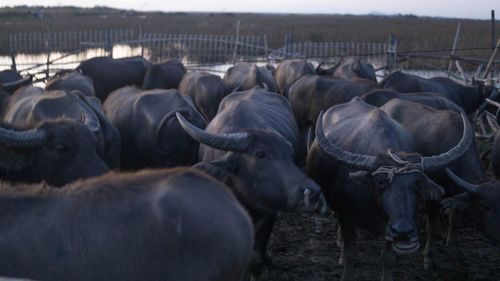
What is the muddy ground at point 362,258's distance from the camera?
588 cm

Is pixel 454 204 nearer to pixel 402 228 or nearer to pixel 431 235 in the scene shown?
pixel 431 235

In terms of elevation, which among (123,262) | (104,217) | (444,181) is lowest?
(444,181)

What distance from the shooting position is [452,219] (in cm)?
621

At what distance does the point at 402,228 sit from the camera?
4.48m

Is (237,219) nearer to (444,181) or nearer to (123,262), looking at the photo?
(123,262)

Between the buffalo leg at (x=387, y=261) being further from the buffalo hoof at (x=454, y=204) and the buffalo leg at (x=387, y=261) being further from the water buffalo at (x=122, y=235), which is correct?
the water buffalo at (x=122, y=235)

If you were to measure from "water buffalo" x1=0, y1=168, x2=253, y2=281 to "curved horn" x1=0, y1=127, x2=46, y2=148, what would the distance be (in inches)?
63.1

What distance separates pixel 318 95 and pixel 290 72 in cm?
384

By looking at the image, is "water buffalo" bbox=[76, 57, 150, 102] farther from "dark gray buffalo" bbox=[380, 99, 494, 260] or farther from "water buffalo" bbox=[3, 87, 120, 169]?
"dark gray buffalo" bbox=[380, 99, 494, 260]

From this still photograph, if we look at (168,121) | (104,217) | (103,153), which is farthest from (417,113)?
(104,217)

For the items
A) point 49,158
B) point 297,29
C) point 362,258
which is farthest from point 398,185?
point 297,29

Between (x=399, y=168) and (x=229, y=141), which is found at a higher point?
(x=229, y=141)

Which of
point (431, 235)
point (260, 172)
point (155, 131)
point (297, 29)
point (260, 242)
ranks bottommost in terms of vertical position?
point (431, 235)

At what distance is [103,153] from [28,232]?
3032 millimetres
